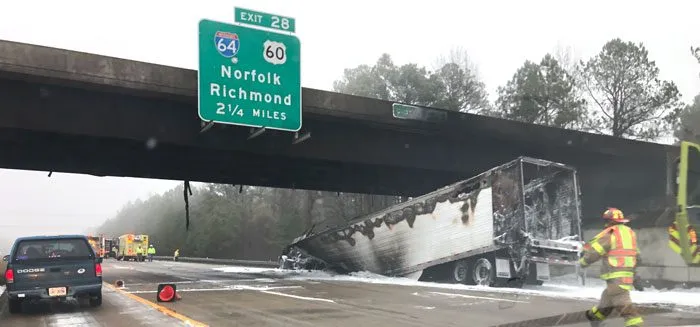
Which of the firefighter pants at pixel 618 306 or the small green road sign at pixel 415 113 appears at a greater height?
the small green road sign at pixel 415 113

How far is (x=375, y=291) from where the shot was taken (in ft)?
55.0

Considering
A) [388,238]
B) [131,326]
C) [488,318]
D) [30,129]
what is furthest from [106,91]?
[488,318]

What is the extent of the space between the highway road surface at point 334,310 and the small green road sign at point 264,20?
769cm

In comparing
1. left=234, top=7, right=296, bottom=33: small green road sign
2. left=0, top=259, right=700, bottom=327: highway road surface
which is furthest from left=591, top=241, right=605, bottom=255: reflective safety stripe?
left=234, top=7, right=296, bottom=33: small green road sign

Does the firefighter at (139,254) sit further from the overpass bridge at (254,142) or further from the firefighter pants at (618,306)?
the firefighter pants at (618,306)

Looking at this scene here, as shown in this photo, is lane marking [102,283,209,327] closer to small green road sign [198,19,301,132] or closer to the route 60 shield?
small green road sign [198,19,301,132]

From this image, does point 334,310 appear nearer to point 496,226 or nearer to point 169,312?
point 169,312

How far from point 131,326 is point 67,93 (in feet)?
30.4

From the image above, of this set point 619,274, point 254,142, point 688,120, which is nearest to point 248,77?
point 254,142

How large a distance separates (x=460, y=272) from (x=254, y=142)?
7.88 m

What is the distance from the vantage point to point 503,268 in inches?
704

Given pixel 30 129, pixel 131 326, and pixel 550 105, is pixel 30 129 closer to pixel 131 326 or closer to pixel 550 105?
pixel 131 326

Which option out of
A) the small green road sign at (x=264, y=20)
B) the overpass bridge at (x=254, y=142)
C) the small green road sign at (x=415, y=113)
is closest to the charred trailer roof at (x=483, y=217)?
the overpass bridge at (x=254, y=142)

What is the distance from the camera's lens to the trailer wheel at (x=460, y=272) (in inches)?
755
